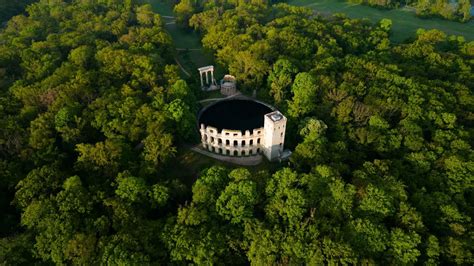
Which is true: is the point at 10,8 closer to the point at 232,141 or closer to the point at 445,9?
the point at 232,141

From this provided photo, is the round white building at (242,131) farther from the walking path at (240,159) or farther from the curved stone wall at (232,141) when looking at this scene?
the walking path at (240,159)

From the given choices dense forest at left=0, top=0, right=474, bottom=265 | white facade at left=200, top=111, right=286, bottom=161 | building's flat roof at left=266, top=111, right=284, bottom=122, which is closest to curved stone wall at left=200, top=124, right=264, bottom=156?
white facade at left=200, top=111, right=286, bottom=161

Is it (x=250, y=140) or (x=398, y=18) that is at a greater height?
(x=398, y=18)

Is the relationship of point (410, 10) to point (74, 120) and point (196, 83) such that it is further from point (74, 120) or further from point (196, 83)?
point (74, 120)

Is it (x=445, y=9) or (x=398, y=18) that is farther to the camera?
(x=398, y=18)

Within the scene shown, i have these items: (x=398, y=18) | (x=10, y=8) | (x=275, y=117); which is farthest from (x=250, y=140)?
(x=10, y=8)

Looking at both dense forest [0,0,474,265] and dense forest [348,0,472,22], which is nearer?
dense forest [0,0,474,265]

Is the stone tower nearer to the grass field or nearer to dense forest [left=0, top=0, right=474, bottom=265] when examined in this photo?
dense forest [left=0, top=0, right=474, bottom=265]
